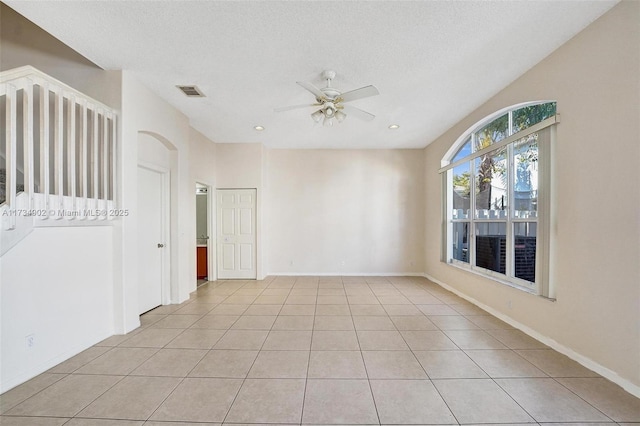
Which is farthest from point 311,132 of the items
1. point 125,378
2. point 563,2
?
point 125,378

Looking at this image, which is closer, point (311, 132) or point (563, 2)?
point (563, 2)

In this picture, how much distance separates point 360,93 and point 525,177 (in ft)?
7.50

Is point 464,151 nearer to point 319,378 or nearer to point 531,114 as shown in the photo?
point 531,114

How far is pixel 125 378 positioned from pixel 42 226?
5.15ft

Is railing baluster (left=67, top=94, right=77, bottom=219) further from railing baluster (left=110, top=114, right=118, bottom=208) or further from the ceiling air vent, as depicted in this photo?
the ceiling air vent

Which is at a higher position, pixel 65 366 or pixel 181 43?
pixel 181 43

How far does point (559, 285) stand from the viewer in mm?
2682

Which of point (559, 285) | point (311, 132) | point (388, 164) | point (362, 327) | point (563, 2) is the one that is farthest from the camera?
point (388, 164)

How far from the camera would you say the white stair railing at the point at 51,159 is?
218 cm

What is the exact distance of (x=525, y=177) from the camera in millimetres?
3232

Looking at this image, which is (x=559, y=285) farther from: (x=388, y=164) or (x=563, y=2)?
(x=388, y=164)

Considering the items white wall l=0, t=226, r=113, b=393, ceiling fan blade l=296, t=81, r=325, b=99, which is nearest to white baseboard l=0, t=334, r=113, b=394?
white wall l=0, t=226, r=113, b=393

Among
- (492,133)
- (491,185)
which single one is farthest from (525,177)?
(492,133)

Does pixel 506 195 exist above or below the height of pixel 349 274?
above
